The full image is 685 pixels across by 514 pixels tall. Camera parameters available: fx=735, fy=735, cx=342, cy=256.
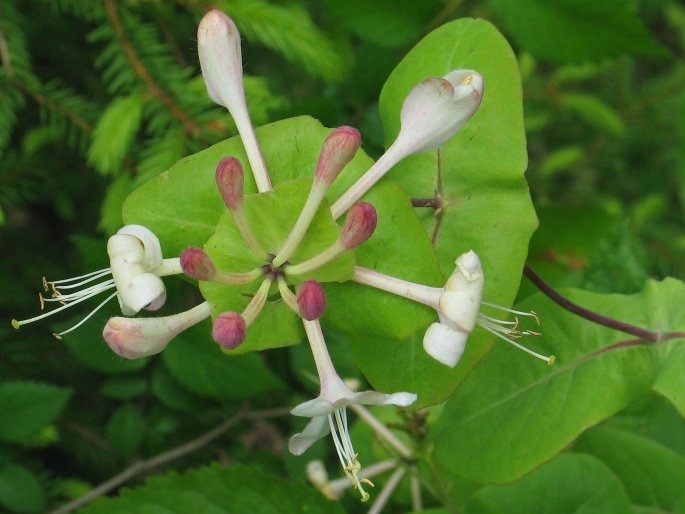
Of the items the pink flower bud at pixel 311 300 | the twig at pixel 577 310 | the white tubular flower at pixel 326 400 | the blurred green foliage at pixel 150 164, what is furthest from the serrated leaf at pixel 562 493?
the pink flower bud at pixel 311 300

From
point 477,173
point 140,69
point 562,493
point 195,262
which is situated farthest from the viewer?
point 140,69

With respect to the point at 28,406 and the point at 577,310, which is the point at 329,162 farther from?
the point at 28,406

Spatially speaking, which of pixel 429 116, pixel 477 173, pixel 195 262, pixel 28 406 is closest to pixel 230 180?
pixel 195 262

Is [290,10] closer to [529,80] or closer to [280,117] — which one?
[280,117]

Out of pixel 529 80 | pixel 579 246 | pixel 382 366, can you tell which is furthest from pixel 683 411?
pixel 529 80

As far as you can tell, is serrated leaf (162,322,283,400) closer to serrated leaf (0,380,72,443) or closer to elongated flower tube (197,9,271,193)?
serrated leaf (0,380,72,443)

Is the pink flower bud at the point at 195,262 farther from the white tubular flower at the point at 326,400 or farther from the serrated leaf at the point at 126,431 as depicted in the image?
the serrated leaf at the point at 126,431
